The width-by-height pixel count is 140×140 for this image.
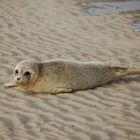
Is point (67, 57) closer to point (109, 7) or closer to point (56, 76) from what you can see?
point (56, 76)

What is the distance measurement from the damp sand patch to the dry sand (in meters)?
0.24

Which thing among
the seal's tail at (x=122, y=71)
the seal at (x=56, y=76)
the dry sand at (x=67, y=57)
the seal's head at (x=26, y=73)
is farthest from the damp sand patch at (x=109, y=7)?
the seal's head at (x=26, y=73)

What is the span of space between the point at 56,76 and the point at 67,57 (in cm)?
156

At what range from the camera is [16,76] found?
659cm

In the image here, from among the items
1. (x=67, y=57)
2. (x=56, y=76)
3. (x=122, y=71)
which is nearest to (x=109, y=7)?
(x=67, y=57)

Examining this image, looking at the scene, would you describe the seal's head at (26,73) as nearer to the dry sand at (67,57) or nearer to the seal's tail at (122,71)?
the dry sand at (67,57)

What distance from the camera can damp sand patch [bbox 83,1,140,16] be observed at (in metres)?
11.4

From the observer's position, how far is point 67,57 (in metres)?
8.24

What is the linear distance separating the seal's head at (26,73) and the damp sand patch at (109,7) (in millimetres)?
4891

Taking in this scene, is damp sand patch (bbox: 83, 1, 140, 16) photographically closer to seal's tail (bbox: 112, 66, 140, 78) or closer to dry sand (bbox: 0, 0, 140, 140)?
dry sand (bbox: 0, 0, 140, 140)

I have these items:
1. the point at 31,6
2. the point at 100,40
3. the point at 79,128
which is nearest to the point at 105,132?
the point at 79,128

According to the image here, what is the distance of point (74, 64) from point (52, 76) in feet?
1.37

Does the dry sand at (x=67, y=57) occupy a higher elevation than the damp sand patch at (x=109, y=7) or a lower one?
lower

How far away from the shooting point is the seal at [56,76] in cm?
659
